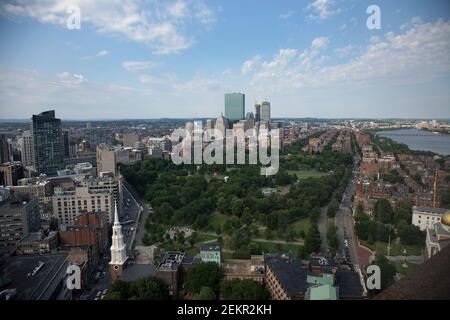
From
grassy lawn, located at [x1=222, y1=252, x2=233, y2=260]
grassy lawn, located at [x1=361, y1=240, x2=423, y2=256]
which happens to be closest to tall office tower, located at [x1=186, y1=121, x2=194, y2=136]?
grassy lawn, located at [x1=222, y1=252, x2=233, y2=260]

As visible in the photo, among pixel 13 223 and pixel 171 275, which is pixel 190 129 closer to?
pixel 13 223

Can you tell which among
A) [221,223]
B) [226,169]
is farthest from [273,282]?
[226,169]

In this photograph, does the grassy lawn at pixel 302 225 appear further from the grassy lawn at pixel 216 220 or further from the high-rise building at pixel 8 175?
the high-rise building at pixel 8 175

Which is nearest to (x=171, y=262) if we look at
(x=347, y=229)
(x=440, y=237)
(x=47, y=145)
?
(x=440, y=237)

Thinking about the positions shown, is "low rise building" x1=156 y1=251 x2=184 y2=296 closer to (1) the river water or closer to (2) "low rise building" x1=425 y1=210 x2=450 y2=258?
(2) "low rise building" x1=425 y1=210 x2=450 y2=258

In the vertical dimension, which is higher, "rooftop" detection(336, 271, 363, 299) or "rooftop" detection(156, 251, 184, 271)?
"rooftop" detection(336, 271, 363, 299)
